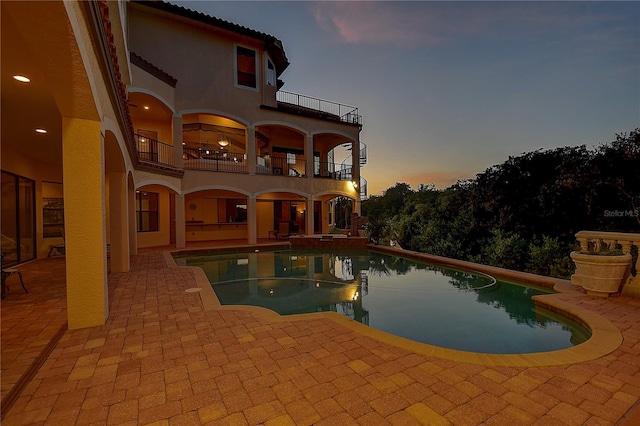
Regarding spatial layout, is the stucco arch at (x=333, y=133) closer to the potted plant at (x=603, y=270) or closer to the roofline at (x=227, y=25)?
the roofline at (x=227, y=25)

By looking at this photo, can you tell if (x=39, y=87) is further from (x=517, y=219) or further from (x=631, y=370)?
(x=517, y=219)

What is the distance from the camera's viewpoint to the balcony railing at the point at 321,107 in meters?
17.8

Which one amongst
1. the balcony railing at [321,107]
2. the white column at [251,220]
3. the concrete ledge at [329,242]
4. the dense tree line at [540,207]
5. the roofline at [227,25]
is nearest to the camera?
the dense tree line at [540,207]

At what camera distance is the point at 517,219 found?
395 inches

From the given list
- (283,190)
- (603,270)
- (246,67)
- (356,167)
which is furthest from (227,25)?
(603,270)

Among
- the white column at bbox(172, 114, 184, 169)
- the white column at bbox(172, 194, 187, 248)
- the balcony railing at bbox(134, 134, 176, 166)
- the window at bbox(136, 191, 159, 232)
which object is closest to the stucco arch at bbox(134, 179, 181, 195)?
the white column at bbox(172, 194, 187, 248)

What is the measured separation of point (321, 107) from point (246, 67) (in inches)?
221

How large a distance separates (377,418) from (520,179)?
35.9 feet

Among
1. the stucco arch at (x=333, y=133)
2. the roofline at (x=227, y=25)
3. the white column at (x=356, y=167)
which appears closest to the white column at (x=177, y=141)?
the roofline at (x=227, y=25)

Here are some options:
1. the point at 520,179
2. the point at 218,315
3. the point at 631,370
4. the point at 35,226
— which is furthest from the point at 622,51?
the point at 35,226

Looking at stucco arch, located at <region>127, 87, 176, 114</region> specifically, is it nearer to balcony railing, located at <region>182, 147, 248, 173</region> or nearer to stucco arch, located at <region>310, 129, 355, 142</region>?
balcony railing, located at <region>182, 147, 248, 173</region>

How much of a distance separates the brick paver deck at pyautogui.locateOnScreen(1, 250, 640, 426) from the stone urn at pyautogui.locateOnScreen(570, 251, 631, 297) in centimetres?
102

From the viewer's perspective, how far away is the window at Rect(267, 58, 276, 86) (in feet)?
53.4

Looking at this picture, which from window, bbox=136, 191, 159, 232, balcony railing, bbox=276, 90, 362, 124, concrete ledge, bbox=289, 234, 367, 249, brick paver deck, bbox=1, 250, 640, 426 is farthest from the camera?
balcony railing, bbox=276, 90, 362, 124
